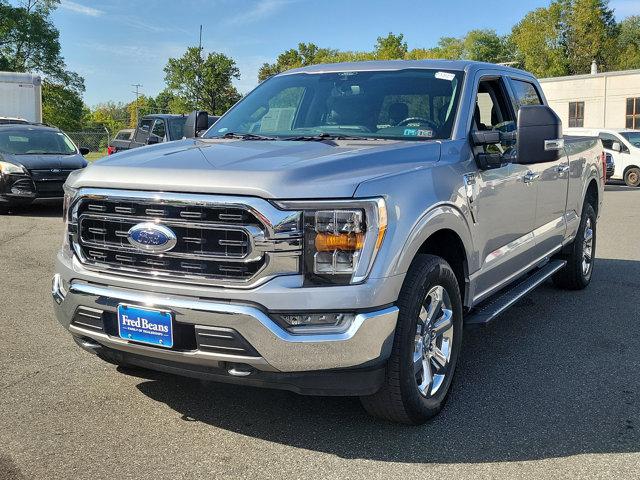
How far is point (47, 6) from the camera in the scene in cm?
5838

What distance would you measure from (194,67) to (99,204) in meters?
62.0

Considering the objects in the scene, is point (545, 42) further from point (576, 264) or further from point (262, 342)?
point (262, 342)

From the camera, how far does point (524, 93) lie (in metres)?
5.50

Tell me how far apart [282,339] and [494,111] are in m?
2.80

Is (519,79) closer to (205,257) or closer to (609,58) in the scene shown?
(205,257)

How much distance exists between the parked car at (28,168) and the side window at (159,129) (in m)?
2.06

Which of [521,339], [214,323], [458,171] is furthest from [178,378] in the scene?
[521,339]

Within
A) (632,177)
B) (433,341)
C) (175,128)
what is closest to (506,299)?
(433,341)

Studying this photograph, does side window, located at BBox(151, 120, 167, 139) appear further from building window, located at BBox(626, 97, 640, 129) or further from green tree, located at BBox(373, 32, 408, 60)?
green tree, located at BBox(373, 32, 408, 60)

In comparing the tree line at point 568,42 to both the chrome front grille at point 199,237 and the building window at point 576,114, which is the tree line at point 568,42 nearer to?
the building window at point 576,114

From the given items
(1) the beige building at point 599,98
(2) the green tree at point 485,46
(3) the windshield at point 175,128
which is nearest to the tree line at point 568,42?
(2) the green tree at point 485,46

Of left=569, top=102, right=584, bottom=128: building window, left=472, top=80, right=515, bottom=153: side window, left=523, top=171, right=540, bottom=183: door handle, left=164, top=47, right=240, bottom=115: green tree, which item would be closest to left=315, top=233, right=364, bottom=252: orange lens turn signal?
left=472, top=80, right=515, bottom=153: side window

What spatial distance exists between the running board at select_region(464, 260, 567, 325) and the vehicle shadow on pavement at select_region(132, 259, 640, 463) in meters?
0.40

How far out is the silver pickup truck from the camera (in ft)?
9.89
